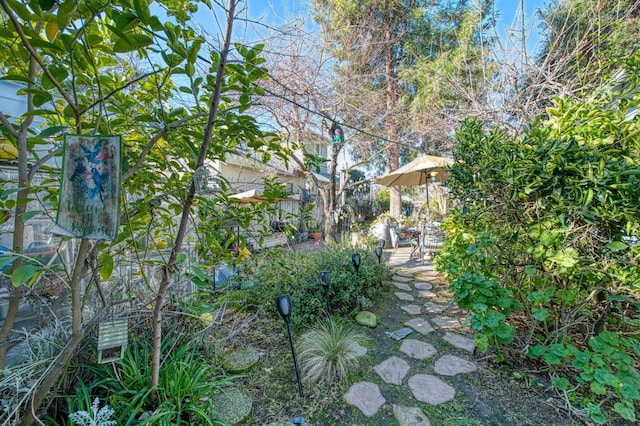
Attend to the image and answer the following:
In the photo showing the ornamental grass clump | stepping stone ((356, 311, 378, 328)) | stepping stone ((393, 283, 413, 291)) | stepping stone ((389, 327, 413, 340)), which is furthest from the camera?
stepping stone ((393, 283, 413, 291))

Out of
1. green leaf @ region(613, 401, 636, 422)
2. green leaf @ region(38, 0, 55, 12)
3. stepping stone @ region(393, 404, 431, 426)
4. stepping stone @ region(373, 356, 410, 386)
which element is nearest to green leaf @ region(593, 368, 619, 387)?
green leaf @ region(613, 401, 636, 422)

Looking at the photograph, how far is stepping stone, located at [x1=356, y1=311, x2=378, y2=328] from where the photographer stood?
3014 mm

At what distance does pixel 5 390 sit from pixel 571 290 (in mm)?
3765

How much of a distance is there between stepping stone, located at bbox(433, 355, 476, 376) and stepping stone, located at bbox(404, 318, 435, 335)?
46 centimetres

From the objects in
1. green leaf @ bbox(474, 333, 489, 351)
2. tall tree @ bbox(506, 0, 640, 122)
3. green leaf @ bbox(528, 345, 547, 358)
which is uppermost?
tall tree @ bbox(506, 0, 640, 122)

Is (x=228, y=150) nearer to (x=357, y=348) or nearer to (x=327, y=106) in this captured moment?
(x=357, y=348)

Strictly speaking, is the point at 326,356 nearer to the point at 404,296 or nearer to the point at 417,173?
the point at 404,296

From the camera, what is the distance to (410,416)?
71.1 inches

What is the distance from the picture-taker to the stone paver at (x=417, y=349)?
2.49m

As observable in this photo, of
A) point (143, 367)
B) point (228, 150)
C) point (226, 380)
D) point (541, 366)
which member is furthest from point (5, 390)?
point (541, 366)

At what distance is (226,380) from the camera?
192 cm

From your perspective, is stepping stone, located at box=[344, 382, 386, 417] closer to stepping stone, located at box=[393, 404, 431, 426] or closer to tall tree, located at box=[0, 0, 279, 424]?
stepping stone, located at box=[393, 404, 431, 426]

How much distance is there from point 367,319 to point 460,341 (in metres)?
0.97

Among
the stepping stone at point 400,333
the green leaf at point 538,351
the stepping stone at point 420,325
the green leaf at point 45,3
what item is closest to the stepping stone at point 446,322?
the stepping stone at point 420,325
